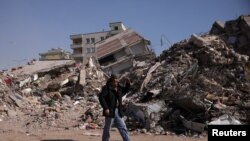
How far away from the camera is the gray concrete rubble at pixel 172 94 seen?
10.7m

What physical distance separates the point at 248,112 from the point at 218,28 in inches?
397

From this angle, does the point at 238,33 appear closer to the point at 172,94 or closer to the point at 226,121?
the point at 172,94

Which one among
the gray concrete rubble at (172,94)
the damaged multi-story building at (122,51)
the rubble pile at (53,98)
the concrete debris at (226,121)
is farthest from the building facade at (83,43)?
the concrete debris at (226,121)

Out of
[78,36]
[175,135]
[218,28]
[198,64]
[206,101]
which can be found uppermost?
[78,36]

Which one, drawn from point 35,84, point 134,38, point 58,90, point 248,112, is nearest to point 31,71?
point 35,84

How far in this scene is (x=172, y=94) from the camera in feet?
40.2

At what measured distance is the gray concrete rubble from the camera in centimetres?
1069

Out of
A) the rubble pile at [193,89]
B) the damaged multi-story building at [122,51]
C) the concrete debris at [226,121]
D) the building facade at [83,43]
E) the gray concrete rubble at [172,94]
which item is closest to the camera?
the concrete debris at [226,121]

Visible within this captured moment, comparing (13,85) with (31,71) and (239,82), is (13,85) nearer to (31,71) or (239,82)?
(31,71)

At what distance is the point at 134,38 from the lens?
2945 centimetres

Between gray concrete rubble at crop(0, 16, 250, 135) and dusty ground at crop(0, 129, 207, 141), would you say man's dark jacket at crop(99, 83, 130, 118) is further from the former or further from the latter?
gray concrete rubble at crop(0, 16, 250, 135)

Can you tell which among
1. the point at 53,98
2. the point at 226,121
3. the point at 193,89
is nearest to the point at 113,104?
the point at 226,121

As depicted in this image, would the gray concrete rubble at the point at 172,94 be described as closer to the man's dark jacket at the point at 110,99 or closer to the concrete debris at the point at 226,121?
the concrete debris at the point at 226,121

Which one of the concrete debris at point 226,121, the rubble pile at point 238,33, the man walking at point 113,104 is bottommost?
the concrete debris at point 226,121
